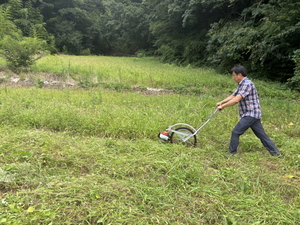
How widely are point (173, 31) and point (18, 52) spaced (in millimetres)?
18143

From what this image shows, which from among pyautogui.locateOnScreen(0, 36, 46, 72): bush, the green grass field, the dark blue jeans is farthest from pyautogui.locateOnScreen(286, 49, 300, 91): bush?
pyautogui.locateOnScreen(0, 36, 46, 72): bush

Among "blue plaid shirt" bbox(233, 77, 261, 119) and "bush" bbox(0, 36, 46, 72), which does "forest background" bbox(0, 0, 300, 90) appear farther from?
"blue plaid shirt" bbox(233, 77, 261, 119)

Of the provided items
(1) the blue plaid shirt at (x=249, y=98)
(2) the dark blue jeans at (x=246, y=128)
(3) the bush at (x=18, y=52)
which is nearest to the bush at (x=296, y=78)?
(2) the dark blue jeans at (x=246, y=128)

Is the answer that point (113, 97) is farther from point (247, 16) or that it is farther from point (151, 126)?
point (247, 16)

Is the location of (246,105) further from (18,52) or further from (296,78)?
(18,52)

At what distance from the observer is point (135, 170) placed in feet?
10.6

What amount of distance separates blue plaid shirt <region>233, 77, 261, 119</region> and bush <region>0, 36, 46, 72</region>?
10709 mm

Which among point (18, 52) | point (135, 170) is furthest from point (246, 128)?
point (18, 52)

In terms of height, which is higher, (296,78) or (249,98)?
(249,98)

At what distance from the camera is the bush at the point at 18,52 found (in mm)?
10523

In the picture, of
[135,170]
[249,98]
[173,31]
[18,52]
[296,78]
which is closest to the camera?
[135,170]

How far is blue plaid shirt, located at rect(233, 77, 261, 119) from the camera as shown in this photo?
370cm

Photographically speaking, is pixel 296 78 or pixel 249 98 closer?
pixel 249 98

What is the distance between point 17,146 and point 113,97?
4026mm
